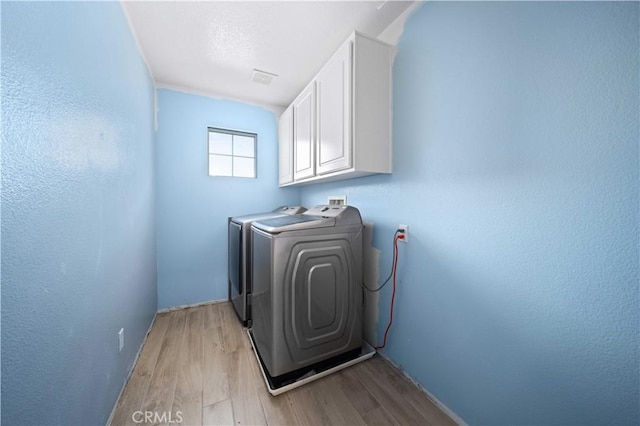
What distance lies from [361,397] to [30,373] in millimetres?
1407

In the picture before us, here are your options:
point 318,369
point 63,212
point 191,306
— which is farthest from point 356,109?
point 191,306

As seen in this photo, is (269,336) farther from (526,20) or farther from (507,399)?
(526,20)

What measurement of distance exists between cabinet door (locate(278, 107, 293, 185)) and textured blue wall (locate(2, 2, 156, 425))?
132 cm

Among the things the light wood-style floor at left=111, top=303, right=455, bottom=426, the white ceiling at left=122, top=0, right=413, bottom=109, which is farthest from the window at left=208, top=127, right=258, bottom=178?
the light wood-style floor at left=111, top=303, right=455, bottom=426

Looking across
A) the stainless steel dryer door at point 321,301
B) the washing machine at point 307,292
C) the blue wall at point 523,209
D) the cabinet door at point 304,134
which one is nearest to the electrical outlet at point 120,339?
the washing machine at point 307,292

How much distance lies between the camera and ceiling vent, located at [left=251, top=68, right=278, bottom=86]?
212 centimetres

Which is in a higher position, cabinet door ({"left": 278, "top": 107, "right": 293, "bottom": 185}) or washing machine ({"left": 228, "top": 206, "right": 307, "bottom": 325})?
cabinet door ({"left": 278, "top": 107, "right": 293, "bottom": 185})

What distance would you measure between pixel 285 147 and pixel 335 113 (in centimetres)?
109

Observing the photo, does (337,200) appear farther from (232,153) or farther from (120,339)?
(120,339)

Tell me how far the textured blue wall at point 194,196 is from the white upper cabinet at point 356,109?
1.33m

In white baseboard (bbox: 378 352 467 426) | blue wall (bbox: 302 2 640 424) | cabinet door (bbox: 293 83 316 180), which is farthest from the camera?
cabinet door (bbox: 293 83 316 180)

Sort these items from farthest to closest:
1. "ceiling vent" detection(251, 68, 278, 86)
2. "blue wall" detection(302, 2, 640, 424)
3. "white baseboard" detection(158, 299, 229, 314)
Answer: "white baseboard" detection(158, 299, 229, 314)
"ceiling vent" detection(251, 68, 278, 86)
"blue wall" detection(302, 2, 640, 424)

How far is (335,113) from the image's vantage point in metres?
1.56

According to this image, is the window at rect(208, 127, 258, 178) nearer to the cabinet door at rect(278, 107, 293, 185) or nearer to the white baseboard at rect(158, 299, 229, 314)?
the cabinet door at rect(278, 107, 293, 185)
